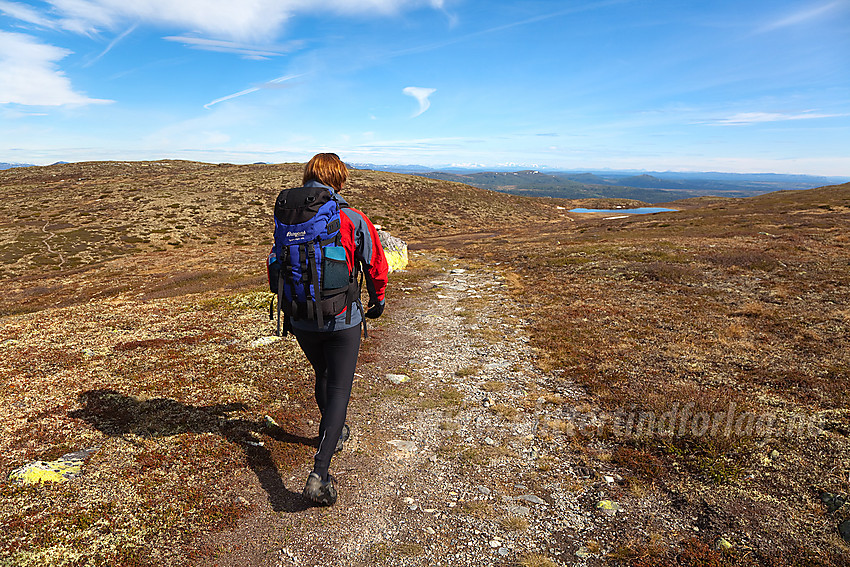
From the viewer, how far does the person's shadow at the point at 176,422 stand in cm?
756

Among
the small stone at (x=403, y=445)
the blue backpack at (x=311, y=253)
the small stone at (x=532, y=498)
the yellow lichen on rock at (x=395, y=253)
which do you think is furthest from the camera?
the yellow lichen on rock at (x=395, y=253)

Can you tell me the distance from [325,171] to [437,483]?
17.5ft

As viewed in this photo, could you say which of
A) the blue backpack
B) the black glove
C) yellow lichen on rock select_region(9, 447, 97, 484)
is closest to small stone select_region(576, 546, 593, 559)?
the black glove

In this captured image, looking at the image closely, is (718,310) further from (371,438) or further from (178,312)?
(178,312)

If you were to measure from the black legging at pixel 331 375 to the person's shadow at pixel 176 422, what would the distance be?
5.61ft

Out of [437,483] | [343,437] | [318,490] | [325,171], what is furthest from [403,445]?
[325,171]

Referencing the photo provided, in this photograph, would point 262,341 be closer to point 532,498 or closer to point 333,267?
point 333,267

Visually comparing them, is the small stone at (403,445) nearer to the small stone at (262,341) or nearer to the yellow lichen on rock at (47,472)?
the yellow lichen on rock at (47,472)

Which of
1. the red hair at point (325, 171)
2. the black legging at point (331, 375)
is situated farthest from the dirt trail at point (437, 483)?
the red hair at point (325, 171)

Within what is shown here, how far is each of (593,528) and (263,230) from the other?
67.3 metres

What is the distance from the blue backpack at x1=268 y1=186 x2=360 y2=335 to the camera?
5.20 metres

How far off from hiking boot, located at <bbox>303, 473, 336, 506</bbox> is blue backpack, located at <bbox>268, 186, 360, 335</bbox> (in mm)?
2326

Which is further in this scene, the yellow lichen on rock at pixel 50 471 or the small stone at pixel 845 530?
the yellow lichen on rock at pixel 50 471

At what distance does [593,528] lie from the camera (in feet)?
19.3
